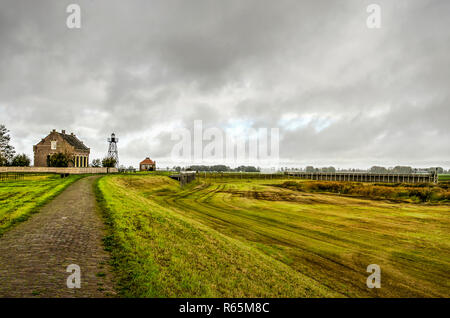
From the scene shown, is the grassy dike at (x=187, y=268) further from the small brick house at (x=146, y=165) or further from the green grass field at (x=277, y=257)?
the small brick house at (x=146, y=165)

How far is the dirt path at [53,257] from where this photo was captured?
5137mm

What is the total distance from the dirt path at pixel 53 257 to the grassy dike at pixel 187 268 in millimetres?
529

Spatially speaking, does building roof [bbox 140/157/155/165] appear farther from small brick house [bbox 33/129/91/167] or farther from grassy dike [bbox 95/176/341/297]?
grassy dike [bbox 95/176/341/297]

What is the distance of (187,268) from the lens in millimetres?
7180

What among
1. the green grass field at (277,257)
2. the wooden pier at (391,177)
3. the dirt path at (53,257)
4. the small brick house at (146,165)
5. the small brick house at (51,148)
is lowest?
the wooden pier at (391,177)

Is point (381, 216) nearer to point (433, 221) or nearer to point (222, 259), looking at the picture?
point (433, 221)

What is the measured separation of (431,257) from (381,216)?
39.1 ft

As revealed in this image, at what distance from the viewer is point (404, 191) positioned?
38156 mm

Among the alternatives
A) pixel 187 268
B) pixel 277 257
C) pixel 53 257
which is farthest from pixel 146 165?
pixel 187 268

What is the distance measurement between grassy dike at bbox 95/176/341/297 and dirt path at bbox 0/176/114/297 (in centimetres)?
53

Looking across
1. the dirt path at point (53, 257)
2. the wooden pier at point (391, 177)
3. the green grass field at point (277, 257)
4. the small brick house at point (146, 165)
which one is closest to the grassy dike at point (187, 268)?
the green grass field at point (277, 257)

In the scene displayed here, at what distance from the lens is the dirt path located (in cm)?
514

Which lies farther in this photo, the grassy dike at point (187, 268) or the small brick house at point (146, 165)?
the small brick house at point (146, 165)
